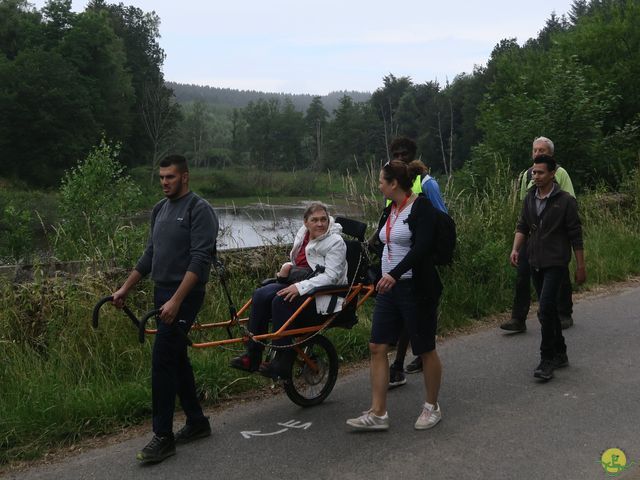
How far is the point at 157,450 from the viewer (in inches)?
170

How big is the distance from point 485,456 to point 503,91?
1113 inches

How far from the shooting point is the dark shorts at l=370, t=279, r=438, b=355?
187 inches

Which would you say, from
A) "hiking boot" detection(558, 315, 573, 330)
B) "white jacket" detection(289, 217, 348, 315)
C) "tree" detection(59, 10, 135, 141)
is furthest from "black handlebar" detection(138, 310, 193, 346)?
"tree" detection(59, 10, 135, 141)

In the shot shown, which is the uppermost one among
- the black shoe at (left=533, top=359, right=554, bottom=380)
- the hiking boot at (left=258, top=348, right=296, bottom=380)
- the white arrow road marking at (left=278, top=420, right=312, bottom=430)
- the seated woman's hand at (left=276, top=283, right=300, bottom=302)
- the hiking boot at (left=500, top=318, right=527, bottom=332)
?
the seated woman's hand at (left=276, top=283, right=300, bottom=302)

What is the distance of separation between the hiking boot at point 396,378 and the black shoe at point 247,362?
1.28 metres

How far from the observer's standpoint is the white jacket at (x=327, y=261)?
5004mm

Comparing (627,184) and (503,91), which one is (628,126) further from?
(503,91)

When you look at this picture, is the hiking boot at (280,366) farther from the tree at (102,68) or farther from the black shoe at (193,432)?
the tree at (102,68)

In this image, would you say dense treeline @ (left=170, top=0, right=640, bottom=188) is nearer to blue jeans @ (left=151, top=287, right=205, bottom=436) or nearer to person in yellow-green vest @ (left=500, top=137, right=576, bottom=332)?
person in yellow-green vest @ (left=500, top=137, right=576, bottom=332)

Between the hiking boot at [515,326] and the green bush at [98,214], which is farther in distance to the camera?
the green bush at [98,214]

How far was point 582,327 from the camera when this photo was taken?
23.9 ft

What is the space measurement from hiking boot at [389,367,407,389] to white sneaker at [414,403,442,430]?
0.81m

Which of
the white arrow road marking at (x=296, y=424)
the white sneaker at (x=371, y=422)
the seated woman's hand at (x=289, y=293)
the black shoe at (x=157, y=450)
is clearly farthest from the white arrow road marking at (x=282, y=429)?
the seated woman's hand at (x=289, y=293)

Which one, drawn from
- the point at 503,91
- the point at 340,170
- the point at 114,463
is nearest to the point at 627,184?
the point at 340,170
